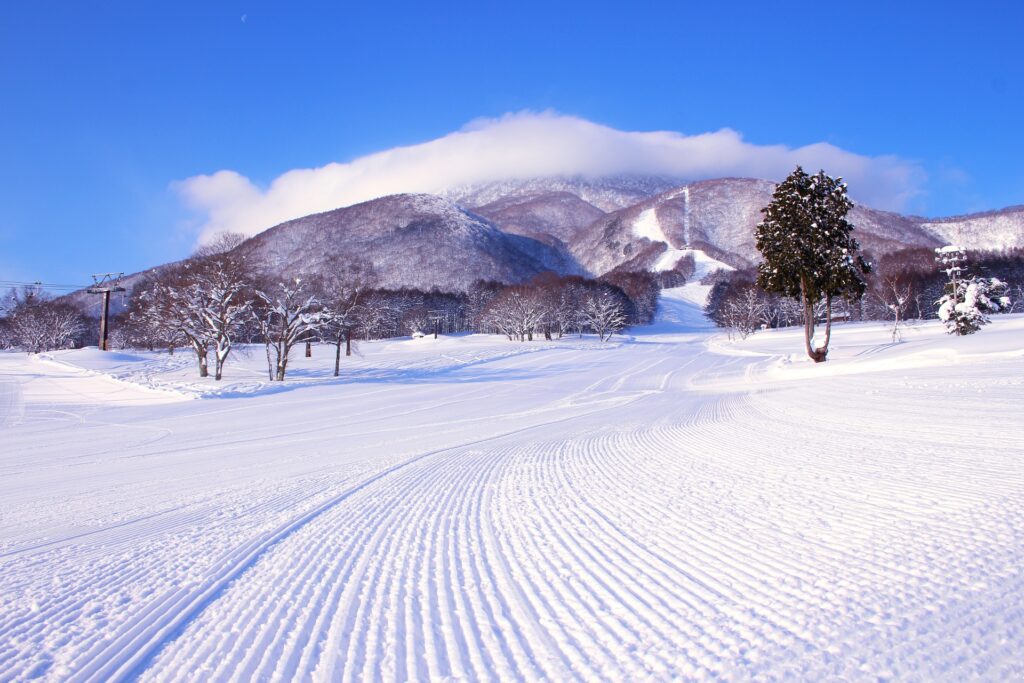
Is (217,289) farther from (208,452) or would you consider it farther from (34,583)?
(34,583)

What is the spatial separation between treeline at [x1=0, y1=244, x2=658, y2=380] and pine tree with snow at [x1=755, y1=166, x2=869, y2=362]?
85.1ft

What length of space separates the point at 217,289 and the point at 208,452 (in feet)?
74.1

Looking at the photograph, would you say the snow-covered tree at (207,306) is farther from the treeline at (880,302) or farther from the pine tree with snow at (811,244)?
the treeline at (880,302)

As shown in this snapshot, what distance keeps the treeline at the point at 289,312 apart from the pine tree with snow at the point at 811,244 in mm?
25929

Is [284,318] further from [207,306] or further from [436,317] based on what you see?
[436,317]

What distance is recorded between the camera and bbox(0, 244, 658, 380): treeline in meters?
31.7

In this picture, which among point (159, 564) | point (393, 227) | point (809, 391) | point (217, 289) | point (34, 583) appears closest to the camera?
point (34, 583)

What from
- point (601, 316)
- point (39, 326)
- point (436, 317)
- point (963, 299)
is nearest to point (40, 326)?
point (39, 326)

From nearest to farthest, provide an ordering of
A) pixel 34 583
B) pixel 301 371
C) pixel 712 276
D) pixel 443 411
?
pixel 34 583 < pixel 443 411 < pixel 301 371 < pixel 712 276

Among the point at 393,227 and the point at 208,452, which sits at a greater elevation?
the point at 393,227

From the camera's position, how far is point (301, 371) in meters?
42.1

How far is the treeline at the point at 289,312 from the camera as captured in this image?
3173 cm

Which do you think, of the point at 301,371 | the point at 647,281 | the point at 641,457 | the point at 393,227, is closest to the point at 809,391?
the point at 641,457

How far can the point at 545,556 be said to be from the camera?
4.10 meters
